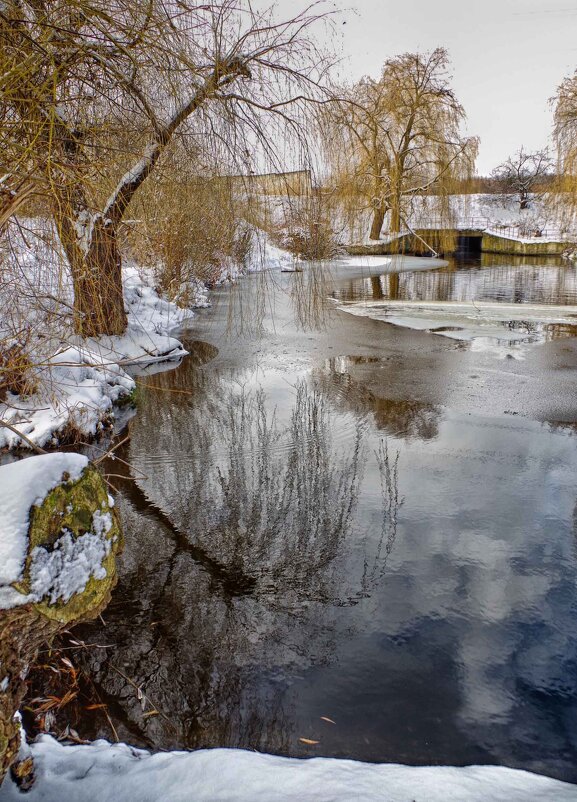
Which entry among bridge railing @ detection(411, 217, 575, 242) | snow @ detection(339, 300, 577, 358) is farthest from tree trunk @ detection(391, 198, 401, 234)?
bridge railing @ detection(411, 217, 575, 242)

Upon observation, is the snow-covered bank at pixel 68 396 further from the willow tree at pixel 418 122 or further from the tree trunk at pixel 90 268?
the willow tree at pixel 418 122

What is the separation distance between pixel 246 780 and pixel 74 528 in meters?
1.17

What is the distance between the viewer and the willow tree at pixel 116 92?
2.50 m

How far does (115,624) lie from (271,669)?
0.93 metres

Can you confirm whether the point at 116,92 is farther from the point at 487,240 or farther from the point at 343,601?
the point at 487,240

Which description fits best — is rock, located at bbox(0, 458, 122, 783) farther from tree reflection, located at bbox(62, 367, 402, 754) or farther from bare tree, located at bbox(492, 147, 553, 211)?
bare tree, located at bbox(492, 147, 553, 211)

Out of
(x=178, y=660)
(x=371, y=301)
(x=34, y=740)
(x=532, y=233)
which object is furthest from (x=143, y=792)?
(x=532, y=233)

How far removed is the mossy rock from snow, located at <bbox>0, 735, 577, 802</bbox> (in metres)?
0.62

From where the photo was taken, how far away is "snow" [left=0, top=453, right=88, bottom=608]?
1986 mm

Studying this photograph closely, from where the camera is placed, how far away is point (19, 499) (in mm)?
2107

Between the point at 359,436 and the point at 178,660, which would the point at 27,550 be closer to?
the point at 178,660

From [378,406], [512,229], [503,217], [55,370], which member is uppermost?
[503,217]

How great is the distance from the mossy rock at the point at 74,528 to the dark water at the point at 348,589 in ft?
2.52

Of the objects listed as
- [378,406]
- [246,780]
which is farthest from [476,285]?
[246,780]
